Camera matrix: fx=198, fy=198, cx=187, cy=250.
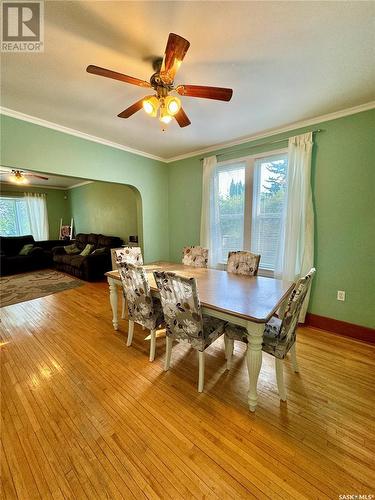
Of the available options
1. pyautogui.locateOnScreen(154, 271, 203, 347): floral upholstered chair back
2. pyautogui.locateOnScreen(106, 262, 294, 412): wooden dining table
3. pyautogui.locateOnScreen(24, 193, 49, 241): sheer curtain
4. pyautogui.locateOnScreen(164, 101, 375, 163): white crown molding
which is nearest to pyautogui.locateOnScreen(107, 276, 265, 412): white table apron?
pyautogui.locateOnScreen(106, 262, 294, 412): wooden dining table

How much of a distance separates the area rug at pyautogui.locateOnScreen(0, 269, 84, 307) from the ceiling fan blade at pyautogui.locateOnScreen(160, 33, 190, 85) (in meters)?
4.15

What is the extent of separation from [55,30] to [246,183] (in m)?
2.55

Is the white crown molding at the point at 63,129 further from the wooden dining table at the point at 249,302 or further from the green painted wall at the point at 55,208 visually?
the green painted wall at the point at 55,208

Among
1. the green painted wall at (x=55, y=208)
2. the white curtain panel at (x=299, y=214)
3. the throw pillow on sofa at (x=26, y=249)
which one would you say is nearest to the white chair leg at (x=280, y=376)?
the white curtain panel at (x=299, y=214)

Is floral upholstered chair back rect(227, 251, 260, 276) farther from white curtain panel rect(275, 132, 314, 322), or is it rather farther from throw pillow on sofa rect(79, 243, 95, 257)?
throw pillow on sofa rect(79, 243, 95, 257)

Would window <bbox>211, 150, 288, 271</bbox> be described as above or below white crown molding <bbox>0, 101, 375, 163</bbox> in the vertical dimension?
below

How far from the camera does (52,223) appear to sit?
726 centimetres

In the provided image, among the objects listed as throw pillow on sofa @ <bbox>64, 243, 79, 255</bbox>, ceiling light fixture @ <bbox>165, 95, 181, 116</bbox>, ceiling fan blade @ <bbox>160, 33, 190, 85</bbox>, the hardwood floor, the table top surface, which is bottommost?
the hardwood floor

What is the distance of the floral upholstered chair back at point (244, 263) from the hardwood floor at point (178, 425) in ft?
2.87

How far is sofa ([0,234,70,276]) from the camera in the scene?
5.29 m

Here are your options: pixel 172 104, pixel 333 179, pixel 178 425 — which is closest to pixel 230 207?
pixel 333 179

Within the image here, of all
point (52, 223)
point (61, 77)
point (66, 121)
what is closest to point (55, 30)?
point (61, 77)

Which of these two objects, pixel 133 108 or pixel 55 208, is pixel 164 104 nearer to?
pixel 133 108

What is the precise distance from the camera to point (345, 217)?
2359mm
